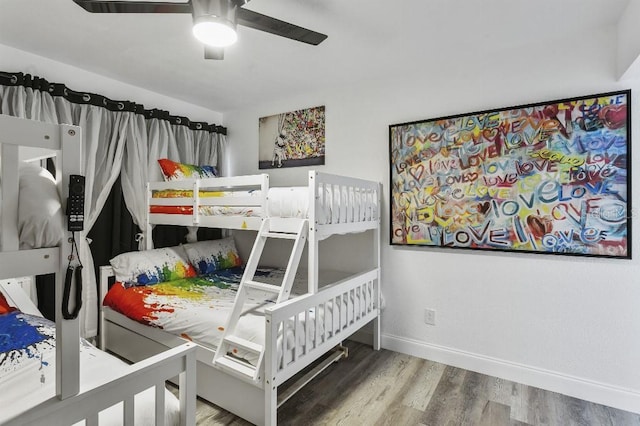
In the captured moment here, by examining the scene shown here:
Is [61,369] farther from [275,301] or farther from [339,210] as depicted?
[339,210]

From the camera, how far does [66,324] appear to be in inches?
36.0

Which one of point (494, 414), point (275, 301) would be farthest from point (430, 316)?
point (275, 301)

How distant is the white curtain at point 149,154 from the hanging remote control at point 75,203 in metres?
2.42

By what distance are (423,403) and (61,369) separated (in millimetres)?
2006

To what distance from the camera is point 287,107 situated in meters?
3.50

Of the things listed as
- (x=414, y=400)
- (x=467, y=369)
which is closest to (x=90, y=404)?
(x=414, y=400)

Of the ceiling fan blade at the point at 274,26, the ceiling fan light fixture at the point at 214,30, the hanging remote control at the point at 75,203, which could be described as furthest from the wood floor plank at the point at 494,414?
the ceiling fan light fixture at the point at 214,30

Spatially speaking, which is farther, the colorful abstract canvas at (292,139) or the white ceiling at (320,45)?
the colorful abstract canvas at (292,139)

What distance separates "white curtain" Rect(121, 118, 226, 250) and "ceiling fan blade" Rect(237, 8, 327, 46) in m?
2.04

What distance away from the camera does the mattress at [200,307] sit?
6.60 feet

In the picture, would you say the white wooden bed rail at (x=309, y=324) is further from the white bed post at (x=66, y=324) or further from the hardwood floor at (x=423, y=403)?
the white bed post at (x=66, y=324)

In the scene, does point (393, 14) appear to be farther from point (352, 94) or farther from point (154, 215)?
point (154, 215)

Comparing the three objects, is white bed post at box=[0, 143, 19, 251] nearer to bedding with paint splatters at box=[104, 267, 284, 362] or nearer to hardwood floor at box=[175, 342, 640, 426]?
bedding with paint splatters at box=[104, 267, 284, 362]

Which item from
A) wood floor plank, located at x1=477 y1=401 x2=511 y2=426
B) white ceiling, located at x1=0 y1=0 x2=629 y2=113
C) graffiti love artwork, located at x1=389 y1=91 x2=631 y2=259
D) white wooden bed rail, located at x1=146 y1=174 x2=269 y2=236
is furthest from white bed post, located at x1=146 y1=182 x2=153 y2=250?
wood floor plank, located at x1=477 y1=401 x2=511 y2=426
